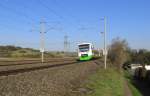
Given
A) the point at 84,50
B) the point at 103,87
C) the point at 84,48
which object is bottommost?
the point at 103,87

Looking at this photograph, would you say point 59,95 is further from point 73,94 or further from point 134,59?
point 134,59

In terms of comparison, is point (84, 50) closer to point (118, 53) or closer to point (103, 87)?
point (118, 53)

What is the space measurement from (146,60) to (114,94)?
13941 cm

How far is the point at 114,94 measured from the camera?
68.6 feet

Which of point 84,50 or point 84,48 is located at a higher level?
point 84,48

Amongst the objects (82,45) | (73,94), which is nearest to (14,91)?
(73,94)

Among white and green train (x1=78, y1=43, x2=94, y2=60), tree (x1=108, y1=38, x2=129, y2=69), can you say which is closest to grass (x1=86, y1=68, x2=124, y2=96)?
white and green train (x1=78, y1=43, x2=94, y2=60)

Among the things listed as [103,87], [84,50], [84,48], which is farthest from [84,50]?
[103,87]

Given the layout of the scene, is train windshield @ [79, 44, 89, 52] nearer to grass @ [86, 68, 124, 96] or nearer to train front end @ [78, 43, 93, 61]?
train front end @ [78, 43, 93, 61]

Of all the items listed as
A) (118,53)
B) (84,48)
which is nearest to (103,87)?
(84,48)

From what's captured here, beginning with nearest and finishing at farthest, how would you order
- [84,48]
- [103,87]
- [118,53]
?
[103,87] → [84,48] → [118,53]

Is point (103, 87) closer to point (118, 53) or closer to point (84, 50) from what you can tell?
point (84, 50)

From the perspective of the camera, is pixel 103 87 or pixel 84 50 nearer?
pixel 103 87

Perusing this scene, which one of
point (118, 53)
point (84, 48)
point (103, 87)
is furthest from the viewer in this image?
point (118, 53)
